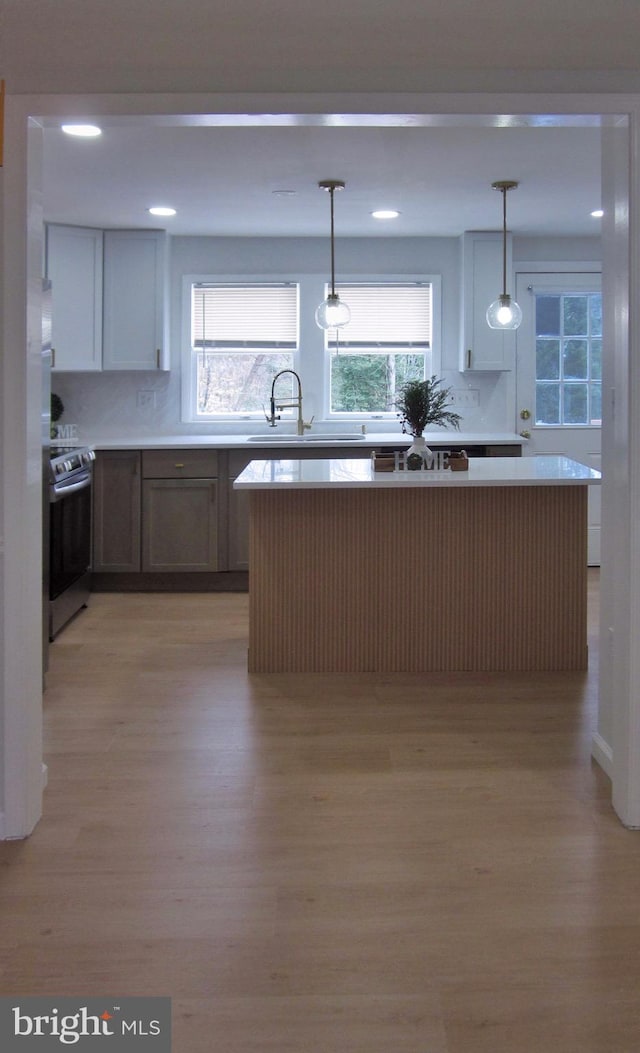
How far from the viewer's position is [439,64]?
8.80ft

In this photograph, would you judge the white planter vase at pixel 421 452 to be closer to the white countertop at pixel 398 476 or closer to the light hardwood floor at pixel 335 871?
the white countertop at pixel 398 476

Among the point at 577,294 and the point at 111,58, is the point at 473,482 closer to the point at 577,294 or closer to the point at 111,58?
the point at 111,58

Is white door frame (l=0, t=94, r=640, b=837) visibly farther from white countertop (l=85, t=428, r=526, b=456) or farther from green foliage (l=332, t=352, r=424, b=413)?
green foliage (l=332, t=352, r=424, b=413)

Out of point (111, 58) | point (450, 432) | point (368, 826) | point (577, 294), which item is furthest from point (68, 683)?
point (577, 294)

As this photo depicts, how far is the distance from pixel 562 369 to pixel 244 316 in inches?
89.2

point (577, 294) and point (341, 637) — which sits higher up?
point (577, 294)

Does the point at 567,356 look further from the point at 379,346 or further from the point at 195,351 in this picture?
the point at 195,351

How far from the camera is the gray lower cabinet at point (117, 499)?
6176mm

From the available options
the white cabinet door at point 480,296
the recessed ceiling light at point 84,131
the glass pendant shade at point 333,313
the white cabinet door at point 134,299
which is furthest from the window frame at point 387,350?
the recessed ceiling light at point 84,131

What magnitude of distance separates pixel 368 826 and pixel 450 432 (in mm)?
4281

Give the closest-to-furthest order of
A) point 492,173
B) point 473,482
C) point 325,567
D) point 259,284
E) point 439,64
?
1. point 439,64
2. point 473,482
3. point 325,567
4. point 492,173
5. point 259,284

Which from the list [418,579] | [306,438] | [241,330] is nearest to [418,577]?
[418,579]

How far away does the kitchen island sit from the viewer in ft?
14.5

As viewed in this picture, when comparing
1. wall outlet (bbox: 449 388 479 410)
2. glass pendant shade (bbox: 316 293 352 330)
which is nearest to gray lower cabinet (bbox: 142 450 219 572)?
glass pendant shade (bbox: 316 293 352 330)
